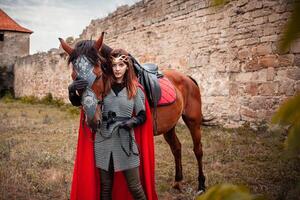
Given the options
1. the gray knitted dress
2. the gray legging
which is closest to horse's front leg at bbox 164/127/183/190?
the gray legging

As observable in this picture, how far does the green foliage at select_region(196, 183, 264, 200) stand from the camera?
0.59 metres

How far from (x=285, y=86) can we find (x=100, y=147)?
5024 millimetres

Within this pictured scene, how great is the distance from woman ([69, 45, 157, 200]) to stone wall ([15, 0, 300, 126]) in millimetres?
3234

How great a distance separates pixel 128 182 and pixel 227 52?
5.68 m

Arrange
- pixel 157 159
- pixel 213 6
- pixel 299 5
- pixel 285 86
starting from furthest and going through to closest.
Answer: pixel 285 86
pixel 157 159
pixel 213 6
pixel 299 5

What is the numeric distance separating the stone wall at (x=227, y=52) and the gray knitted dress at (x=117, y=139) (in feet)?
11.1

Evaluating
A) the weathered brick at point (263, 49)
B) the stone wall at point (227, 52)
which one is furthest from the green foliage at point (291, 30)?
the weathered brick at point (263, 49)

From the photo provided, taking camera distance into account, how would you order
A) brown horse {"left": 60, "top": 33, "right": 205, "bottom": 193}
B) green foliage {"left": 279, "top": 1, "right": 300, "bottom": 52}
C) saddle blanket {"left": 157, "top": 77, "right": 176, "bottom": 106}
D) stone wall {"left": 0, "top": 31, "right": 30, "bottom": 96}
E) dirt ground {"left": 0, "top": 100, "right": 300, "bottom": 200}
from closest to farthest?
green foliage {"left": 279, "top": 1, "right": 300, "bottom": 52} < saddle blanket {"left": 157, "top": 77, "right": 176, "bottom": 106} < brown horse {"left": 60, "top": 33, "right": 205, "bottom": 193} < dirt ground {"left": 0, "top": 100, "right": 300, "bottom": 200} < stone wall {"left": 0, "top": 31, "right": 30, "bottom": 96}

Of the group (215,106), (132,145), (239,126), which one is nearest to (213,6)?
(132,145)

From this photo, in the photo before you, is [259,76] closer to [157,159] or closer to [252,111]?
[252,111]

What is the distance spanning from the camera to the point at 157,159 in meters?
5.50

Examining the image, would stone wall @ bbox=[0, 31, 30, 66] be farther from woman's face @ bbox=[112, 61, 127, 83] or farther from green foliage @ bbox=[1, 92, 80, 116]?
woman's face @ bbox=[112, 61, 127, 83]

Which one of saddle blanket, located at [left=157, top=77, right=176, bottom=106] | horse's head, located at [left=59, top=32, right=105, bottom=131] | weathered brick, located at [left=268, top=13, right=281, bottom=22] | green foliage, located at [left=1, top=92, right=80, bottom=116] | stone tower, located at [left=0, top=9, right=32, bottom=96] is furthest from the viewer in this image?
stone tower, located at [left=0, top=9, right=32, bottom=96]

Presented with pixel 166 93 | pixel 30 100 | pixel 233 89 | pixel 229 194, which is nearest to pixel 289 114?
pixel 229 194
